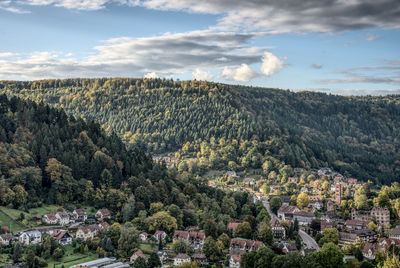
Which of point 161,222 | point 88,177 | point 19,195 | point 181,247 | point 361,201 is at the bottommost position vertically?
point 181,247

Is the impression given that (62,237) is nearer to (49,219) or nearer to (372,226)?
(49,219)

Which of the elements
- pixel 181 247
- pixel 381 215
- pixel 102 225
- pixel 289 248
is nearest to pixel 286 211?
pixel 381 215

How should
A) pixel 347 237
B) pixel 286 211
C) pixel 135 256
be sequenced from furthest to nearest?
pixel 286 211, pixel 347 237, pixel 135 256

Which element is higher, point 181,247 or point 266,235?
point 266,235

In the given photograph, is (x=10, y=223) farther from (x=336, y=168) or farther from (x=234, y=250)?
(x=336, y=168)

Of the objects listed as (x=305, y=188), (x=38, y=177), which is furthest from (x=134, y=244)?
(x=305, y=188)

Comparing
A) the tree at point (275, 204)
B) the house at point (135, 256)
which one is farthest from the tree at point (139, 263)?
the tree at point (275, 204)

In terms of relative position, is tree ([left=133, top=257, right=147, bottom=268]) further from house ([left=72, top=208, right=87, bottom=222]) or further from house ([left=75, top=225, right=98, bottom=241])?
house ([left=72, top=208, right=87, bottom=222])
